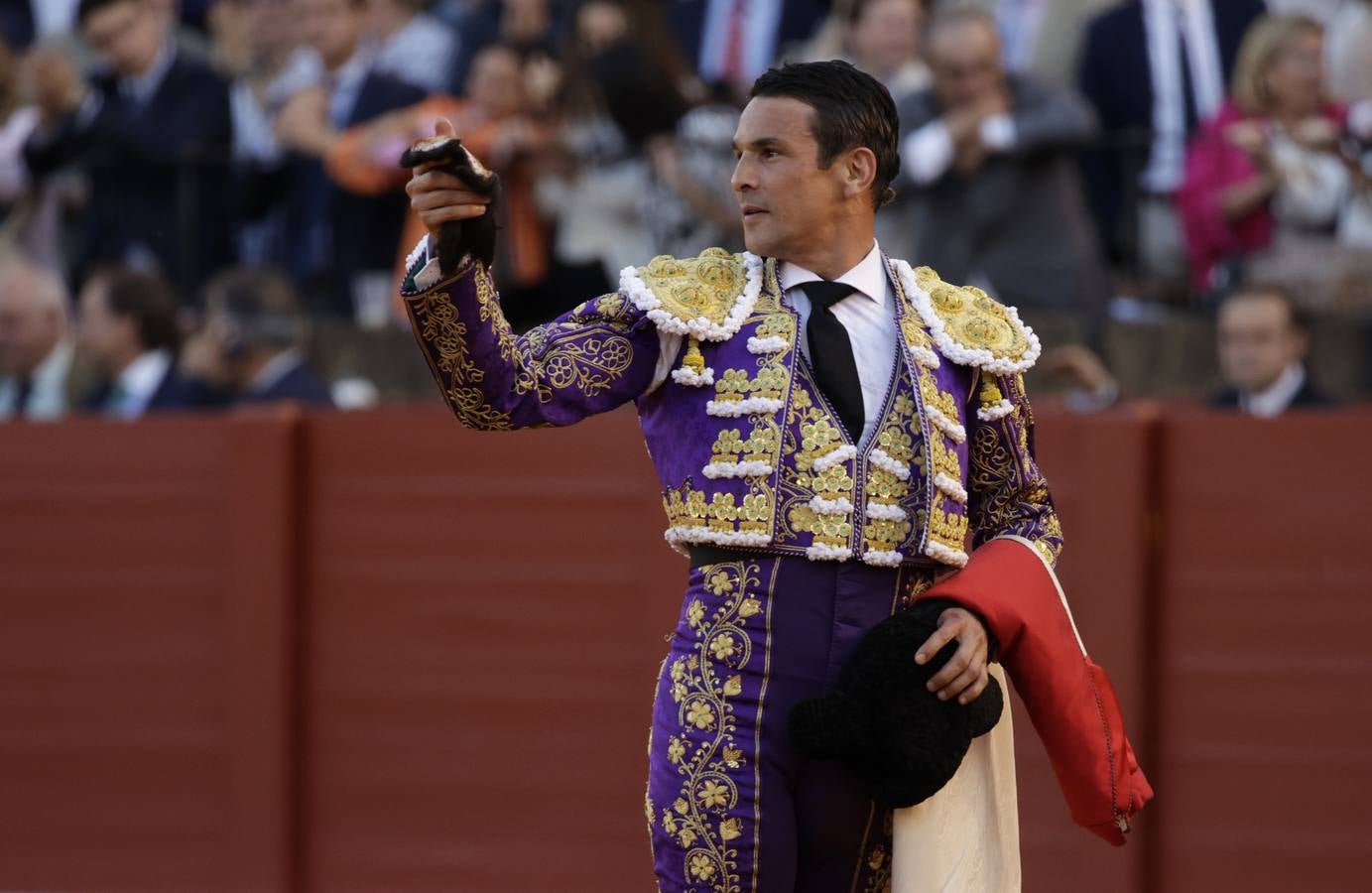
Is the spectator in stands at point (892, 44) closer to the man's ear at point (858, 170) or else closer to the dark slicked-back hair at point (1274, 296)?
the dark slicked-back hair at point (1274, 296)

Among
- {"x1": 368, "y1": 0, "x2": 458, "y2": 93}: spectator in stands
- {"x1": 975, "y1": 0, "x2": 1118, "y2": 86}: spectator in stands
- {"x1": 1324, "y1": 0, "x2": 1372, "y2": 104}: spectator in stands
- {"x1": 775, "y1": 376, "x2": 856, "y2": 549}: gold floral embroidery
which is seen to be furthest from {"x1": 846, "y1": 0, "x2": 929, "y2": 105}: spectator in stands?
{"x1": 775, "y1": 376, "x2": 856, "y2": 549}: gold floral embroidery

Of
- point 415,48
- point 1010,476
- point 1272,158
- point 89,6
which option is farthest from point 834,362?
point 89,6

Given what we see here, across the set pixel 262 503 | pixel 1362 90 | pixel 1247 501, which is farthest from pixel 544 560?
pixel 1362 90

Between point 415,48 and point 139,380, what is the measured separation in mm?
1587

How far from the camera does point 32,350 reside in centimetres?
700

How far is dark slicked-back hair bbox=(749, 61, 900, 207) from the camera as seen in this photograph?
317cm

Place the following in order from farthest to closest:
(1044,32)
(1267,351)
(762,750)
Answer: (1044,32) < (1267,351) < (762,750)

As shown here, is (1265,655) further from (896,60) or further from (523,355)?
(523,355)

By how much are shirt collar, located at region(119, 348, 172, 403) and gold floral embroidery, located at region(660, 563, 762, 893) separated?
3.74 m

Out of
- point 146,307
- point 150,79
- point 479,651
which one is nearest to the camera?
point 479,651

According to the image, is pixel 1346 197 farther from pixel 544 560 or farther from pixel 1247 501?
pixel 544 560

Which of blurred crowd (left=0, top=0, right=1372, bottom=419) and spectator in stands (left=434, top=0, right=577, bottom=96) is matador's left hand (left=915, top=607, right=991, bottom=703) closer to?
blurred crowd (left=0, top=0, right=1372, bottom=419)

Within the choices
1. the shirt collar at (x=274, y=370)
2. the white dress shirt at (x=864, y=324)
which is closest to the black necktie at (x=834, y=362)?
the white dress shirt at (x=864, y=324)

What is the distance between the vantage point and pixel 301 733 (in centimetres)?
582
